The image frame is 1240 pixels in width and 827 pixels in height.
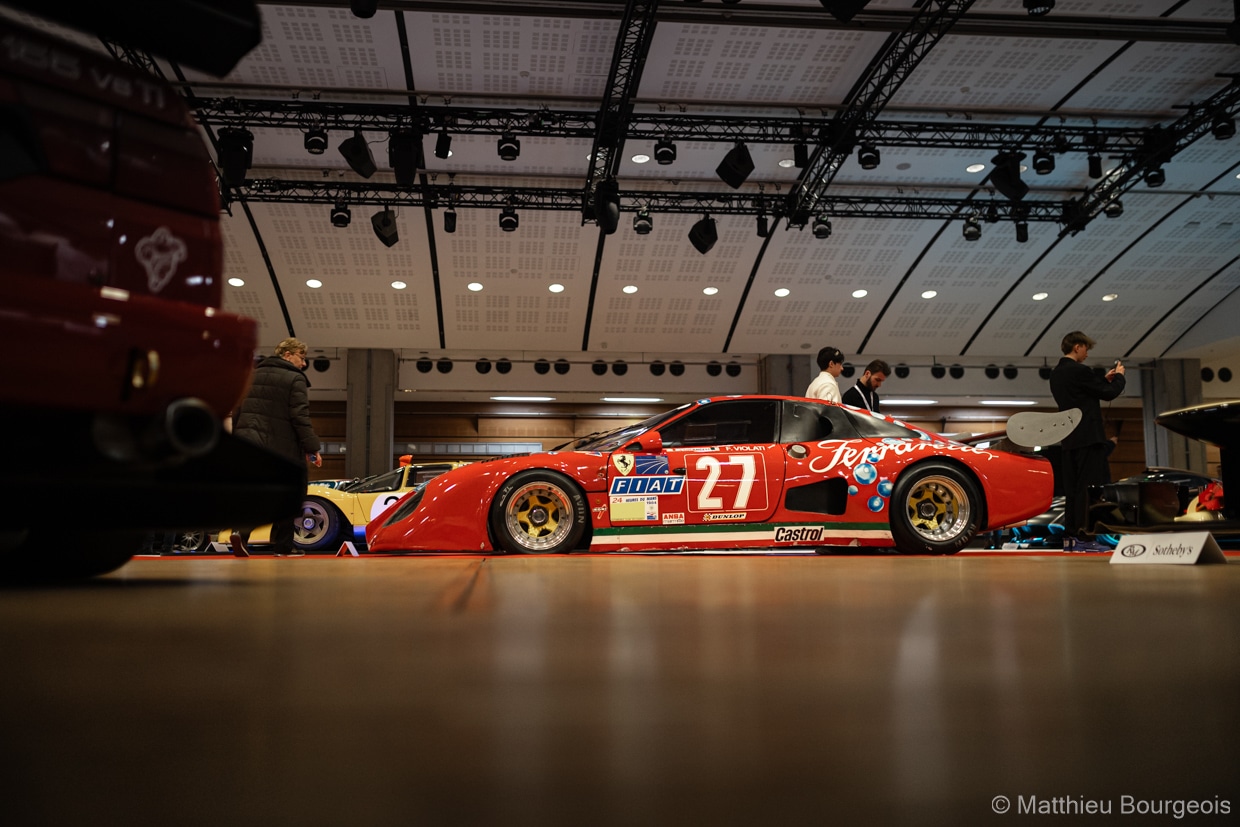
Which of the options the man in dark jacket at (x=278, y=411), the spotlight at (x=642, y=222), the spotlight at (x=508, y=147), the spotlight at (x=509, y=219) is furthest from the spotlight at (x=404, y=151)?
the man in dark jacket at (x=278, y=411)

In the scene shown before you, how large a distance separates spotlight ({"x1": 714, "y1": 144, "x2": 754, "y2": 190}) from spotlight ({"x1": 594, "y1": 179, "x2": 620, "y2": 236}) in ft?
5.36

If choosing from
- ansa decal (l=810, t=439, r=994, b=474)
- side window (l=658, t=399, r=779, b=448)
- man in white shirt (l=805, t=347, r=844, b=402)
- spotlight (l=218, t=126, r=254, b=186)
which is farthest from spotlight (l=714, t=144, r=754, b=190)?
ansa decal (l=810, t=439, r=994, b=474)

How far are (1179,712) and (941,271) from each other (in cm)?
1733

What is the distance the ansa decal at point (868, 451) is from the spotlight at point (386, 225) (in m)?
9.83

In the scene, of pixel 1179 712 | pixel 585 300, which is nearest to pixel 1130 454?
pixel 585 300

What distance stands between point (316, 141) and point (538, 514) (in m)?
8.07

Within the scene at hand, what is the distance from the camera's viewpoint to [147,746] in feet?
2.10

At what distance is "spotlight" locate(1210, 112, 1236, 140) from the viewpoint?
1223 centimetres

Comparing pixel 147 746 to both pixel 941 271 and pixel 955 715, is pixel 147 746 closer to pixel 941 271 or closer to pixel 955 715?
pixel 955 715

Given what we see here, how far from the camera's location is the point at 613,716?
0.74m

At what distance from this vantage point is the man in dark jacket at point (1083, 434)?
5.59m

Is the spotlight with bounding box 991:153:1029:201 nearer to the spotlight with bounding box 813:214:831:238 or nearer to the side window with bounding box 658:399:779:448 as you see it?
the spotlight with bounding box 813:214:831:238

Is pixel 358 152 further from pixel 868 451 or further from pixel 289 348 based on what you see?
pixel 868 451

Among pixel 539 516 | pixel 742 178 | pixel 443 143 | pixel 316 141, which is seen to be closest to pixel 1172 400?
pixel 742 178
